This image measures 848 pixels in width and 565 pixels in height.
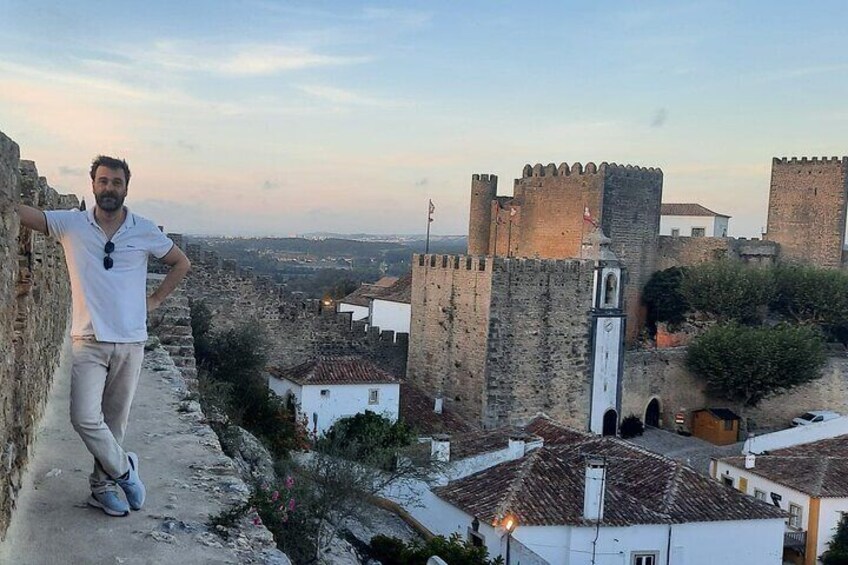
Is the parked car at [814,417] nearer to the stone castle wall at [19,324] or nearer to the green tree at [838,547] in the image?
the green tree at [838,547]

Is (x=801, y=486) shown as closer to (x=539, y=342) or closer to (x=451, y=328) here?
(x=539, y=342)

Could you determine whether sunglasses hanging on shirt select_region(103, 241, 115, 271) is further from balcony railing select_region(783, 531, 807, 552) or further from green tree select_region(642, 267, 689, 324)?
green tree select_region(642, 267, 689, 324)

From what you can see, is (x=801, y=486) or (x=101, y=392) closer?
(x=101, y=392)

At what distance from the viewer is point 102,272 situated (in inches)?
129

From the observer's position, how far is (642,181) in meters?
30.3

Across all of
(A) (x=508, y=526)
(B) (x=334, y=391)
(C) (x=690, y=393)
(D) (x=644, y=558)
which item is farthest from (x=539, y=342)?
(C) (x=690, y=393)

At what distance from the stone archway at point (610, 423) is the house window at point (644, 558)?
8.18m

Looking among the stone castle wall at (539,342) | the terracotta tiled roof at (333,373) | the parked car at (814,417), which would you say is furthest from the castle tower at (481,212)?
the terracotta tiled roof at (333,373)

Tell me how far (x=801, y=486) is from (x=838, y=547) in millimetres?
1486

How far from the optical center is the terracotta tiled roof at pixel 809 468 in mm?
17219

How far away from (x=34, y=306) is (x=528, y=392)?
49.3 feet

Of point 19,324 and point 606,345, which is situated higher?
point 19,324

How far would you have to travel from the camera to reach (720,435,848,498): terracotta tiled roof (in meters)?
17.2

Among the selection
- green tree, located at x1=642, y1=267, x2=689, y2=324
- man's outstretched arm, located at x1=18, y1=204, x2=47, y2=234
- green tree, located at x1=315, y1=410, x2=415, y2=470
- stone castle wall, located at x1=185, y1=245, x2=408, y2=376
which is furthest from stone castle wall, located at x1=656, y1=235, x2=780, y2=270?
man's outstretched arm, located at x1=18, y1=204, x2=47, y2=234
